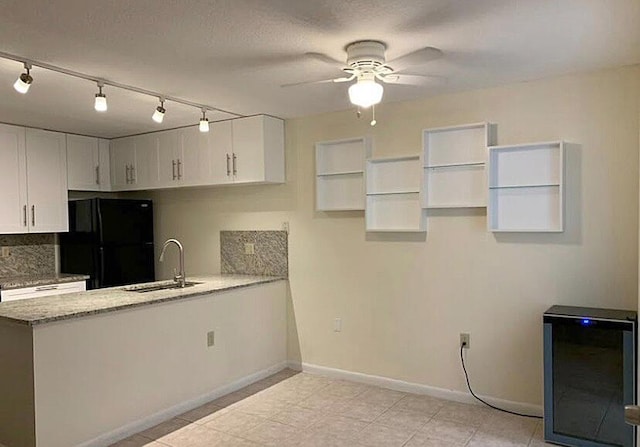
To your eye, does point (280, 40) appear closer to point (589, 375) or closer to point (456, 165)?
point (456, 165)

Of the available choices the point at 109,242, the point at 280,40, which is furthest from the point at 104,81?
the point at 109,242

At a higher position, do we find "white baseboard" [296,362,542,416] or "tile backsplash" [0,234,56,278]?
"tile backsplash" [0,234,56,278]

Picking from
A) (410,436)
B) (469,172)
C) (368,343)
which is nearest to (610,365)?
(410,436)

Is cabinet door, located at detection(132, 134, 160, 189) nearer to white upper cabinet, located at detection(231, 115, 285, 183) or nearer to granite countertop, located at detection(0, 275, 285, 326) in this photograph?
white upper cabinet, located at detection(231, 115, 285, 183)

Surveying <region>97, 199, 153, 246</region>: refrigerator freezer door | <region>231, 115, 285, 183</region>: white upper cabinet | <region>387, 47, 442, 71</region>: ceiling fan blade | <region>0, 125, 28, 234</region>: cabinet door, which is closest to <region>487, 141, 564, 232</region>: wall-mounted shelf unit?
<region>387, 47, 442, 71</region>: ceiling fan blade

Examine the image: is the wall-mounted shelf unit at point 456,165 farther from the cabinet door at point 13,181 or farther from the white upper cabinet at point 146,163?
the cabinet door at point 13,181

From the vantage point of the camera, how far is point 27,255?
5035 millimetres

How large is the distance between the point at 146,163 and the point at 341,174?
215 centimetres

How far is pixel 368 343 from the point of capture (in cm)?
Result: 411

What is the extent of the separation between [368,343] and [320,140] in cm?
178

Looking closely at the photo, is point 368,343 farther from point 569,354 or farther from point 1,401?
point 1,401

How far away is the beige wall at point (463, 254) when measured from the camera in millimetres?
3129

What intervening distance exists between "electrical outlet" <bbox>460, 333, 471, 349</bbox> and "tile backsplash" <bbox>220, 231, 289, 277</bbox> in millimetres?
1663

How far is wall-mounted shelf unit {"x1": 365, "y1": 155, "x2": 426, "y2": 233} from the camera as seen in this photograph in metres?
3.82
